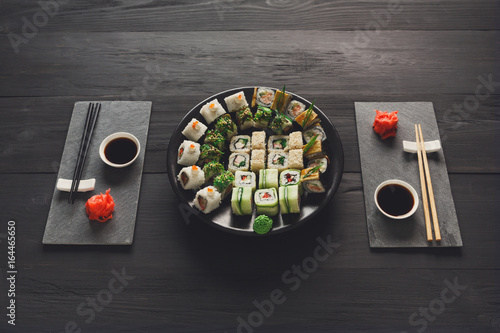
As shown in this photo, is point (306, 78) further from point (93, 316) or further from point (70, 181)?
point (93, 316)

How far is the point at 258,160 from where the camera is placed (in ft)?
7.29

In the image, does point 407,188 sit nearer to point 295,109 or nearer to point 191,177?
point 295,109

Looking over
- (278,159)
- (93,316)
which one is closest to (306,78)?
(278,159)

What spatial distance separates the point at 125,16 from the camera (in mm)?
3055

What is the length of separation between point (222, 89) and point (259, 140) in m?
0.62

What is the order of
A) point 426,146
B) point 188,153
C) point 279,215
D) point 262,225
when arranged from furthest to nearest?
point 426,146 < point 188,153 < point 279,215 < point 262,225

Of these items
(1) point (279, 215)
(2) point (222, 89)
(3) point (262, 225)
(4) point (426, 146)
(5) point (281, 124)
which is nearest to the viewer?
(3) point (262, 225)

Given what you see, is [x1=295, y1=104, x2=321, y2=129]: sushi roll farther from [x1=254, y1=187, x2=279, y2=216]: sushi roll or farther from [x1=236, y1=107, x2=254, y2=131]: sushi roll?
[x1=254, y1=187, x2=279, y2=216]: sushi roll

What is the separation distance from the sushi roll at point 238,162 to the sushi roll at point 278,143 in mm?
146

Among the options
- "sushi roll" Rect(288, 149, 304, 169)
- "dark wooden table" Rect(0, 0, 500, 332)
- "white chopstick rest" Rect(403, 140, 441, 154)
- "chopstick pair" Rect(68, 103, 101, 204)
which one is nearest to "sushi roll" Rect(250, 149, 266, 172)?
"sushi roll" Rect(288, 149, 304, 169)

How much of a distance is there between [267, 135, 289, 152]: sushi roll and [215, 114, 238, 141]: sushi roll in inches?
8.3

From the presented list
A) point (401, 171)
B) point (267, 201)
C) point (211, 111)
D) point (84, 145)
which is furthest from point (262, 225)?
point (84, 145)

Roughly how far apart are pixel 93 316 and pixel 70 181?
2.46 ft

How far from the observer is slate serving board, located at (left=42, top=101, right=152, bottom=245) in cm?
221
